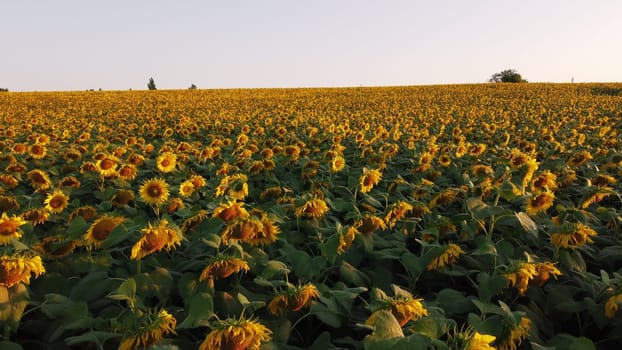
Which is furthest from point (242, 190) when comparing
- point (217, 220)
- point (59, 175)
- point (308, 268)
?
point (59, 175)

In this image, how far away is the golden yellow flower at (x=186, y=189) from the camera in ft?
12.7

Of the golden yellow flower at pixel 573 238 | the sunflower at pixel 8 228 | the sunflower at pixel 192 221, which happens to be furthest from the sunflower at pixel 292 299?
the golden yellow flower at pixel 573 238

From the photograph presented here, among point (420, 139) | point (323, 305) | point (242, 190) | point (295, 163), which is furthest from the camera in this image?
point (420, 139)

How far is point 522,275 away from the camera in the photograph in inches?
85.5

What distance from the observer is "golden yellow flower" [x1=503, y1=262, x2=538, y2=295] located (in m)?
2.16

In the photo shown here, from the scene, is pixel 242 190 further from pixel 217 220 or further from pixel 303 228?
pixel 217 220

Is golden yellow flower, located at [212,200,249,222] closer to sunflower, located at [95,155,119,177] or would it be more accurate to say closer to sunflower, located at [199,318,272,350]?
sunflower, located at [199,318,272,350]

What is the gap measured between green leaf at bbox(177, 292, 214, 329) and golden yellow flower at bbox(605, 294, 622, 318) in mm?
1859

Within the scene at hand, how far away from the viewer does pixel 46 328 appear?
207 cm

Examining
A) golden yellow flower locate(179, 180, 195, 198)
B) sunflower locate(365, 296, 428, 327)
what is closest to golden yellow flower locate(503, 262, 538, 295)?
sunflower locate(365, 296, 428, 327)

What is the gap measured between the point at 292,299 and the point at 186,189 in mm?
2316

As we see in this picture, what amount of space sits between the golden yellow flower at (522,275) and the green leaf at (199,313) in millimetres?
1443

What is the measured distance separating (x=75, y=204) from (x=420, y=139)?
6.78 m

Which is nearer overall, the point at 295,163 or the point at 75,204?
the point at 75,204
